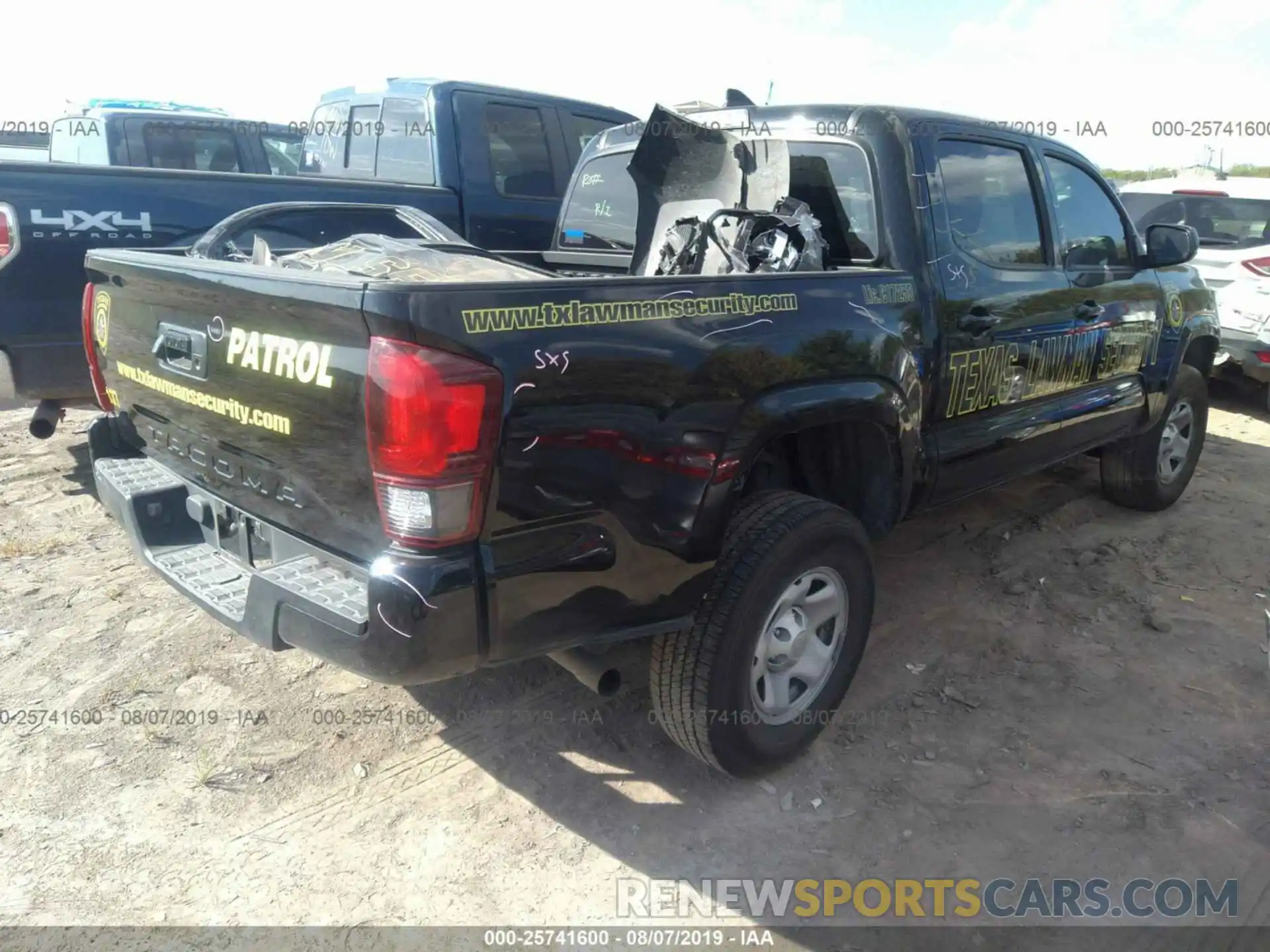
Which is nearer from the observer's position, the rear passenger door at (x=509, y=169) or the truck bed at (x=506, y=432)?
the truck bed at (x=506, y=432)

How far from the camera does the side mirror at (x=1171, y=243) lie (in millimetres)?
4180

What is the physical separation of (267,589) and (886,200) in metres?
2.35

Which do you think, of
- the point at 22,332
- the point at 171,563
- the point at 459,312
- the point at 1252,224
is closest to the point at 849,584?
the point at 459,312

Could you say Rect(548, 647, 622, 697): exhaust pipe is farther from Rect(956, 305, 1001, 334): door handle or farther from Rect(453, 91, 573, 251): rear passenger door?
Rect(453, 91, 573, 251): rear passenger door

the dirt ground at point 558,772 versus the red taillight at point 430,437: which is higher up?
the red taillight at point 430,437

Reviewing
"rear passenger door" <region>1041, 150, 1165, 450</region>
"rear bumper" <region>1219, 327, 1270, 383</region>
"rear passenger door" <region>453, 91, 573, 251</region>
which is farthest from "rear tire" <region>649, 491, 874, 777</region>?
"rear bumper" <region>1219, 327, 1270, 383</region>

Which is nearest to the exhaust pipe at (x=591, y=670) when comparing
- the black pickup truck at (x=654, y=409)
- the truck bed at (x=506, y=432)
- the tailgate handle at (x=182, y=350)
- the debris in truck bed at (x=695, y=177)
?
the black pickup truck at (x=654, y=409)

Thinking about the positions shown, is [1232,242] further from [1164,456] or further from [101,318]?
[101,318]

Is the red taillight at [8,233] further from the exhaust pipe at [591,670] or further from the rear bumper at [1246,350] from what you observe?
the rear bumper at [1246,350]

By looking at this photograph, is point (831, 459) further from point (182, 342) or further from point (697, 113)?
point (182, 342)

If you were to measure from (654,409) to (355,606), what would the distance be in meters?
0.83

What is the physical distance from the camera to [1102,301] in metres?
4.05

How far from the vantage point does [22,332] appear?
4.02m

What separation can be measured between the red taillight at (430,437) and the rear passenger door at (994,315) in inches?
74.8
